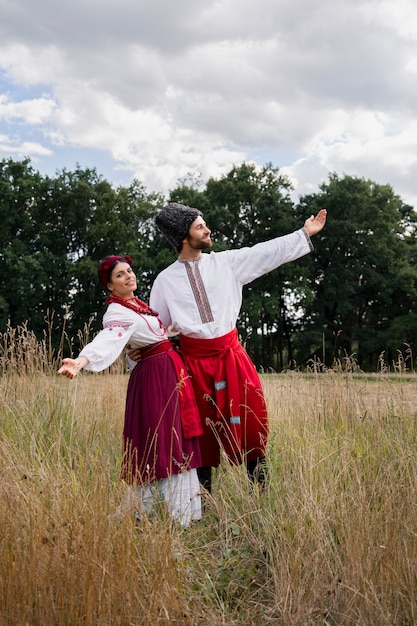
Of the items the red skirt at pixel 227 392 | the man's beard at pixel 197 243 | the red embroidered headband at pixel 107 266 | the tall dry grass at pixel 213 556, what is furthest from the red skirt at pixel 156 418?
the man's beard at pixel 197 243

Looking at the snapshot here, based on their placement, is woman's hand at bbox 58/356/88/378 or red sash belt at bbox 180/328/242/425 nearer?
woman's hand at bbox 58/356/88/378

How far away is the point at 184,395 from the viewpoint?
3.42m

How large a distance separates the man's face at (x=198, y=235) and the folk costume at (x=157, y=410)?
486 millimetres

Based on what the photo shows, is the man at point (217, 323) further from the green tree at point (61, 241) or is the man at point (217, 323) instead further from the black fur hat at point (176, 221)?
the green tree at point (61, 241)

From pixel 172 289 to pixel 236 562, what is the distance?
147cm

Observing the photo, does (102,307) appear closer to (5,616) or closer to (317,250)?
(317,250)

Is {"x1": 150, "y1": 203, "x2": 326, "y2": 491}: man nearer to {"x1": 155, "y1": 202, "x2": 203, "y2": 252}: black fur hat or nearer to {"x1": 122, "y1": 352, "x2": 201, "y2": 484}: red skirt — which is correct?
{"x1": 155, "y1": 202, "x2": 203, "y2": 252}: black fur hat

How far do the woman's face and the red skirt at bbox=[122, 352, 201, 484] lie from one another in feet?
1.26

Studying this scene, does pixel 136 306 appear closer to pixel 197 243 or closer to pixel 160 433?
pixel 197 243

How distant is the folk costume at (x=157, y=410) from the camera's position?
331 centimetres

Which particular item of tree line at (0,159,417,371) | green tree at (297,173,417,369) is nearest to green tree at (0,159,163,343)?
tree line at (0,159,417,371)

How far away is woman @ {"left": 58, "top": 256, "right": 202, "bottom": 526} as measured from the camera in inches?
130

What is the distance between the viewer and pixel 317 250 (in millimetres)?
28188

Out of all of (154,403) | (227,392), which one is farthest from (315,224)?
(154,403)
